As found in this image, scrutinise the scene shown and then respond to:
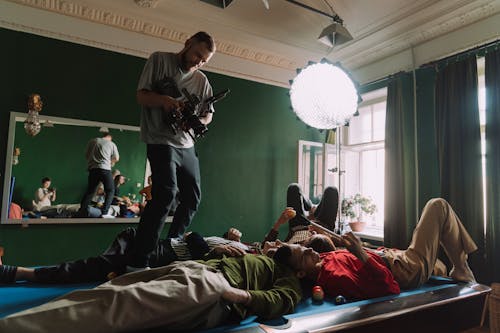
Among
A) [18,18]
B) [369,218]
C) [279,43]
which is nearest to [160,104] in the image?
[18,18]

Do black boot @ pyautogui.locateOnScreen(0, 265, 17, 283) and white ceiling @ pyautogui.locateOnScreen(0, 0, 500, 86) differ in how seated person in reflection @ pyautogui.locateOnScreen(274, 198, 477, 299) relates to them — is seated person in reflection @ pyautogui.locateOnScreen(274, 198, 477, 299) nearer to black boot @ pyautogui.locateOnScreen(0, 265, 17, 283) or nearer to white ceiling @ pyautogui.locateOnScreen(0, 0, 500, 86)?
black boot @ pyautogui.locateOnScreen(0, 265, 17, 283)

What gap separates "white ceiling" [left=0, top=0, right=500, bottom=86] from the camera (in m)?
3.24

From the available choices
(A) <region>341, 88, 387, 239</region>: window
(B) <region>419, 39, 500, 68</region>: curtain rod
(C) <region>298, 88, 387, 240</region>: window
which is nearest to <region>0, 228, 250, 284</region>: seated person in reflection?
(C) <region>298, 88, 387, 240</region>: window

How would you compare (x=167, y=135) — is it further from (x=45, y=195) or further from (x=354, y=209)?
(x=354, y=209)

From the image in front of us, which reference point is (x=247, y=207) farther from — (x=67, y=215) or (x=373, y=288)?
(x=373, y=288)

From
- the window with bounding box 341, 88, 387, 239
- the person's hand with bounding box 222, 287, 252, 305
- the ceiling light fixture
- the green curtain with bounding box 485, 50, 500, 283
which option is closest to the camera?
the person's hand with bounding box 222, 287, 252, 305

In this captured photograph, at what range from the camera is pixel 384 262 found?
229cm

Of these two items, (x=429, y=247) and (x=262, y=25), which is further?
(x=262, y=25)

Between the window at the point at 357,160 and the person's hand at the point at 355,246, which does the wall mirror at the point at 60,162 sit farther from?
the person's hand at the point at 355,246

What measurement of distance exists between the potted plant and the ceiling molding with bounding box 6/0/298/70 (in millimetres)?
2056

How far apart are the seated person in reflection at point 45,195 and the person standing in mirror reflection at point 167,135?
168cm

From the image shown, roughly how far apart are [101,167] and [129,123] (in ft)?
1.82

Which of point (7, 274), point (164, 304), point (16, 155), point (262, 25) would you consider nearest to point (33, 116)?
point (16, 155)

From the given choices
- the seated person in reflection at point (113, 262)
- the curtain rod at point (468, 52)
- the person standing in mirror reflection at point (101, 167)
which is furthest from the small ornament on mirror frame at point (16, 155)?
the curtain rod at point (468, 52)
